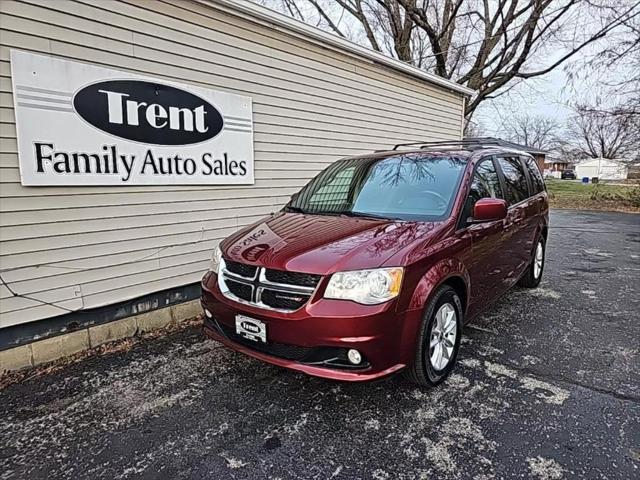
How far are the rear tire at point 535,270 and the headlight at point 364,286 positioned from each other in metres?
3.29

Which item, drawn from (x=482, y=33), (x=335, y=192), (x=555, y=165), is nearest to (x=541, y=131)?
(x=555, y=165)

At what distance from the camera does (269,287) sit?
258 cm

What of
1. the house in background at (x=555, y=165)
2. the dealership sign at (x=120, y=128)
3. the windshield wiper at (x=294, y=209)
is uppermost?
the house in background at (x=555, y=165)

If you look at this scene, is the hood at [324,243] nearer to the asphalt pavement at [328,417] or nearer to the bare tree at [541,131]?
the asphalt pavement at [328,417]

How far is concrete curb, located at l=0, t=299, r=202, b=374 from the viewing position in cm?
317

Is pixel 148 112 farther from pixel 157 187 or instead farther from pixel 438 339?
pixel 438 339

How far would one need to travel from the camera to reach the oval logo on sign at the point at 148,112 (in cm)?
342

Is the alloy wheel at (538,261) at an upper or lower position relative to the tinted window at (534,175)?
lower

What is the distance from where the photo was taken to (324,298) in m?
2.41

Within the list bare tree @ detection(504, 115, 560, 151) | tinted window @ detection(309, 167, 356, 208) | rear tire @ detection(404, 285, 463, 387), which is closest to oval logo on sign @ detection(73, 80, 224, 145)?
tinted window @ detection(309, 167, 356, 208)

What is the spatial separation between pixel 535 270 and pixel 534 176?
1175 millimetres

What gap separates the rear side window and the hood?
106 inches

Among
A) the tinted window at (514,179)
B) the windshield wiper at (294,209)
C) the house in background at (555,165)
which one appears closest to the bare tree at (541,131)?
the house in background at (555,165)

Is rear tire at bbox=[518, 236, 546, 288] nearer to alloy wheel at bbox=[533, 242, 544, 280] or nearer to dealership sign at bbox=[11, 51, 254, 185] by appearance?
alloy wheel at bbox=[533, 242, 544, 280]
